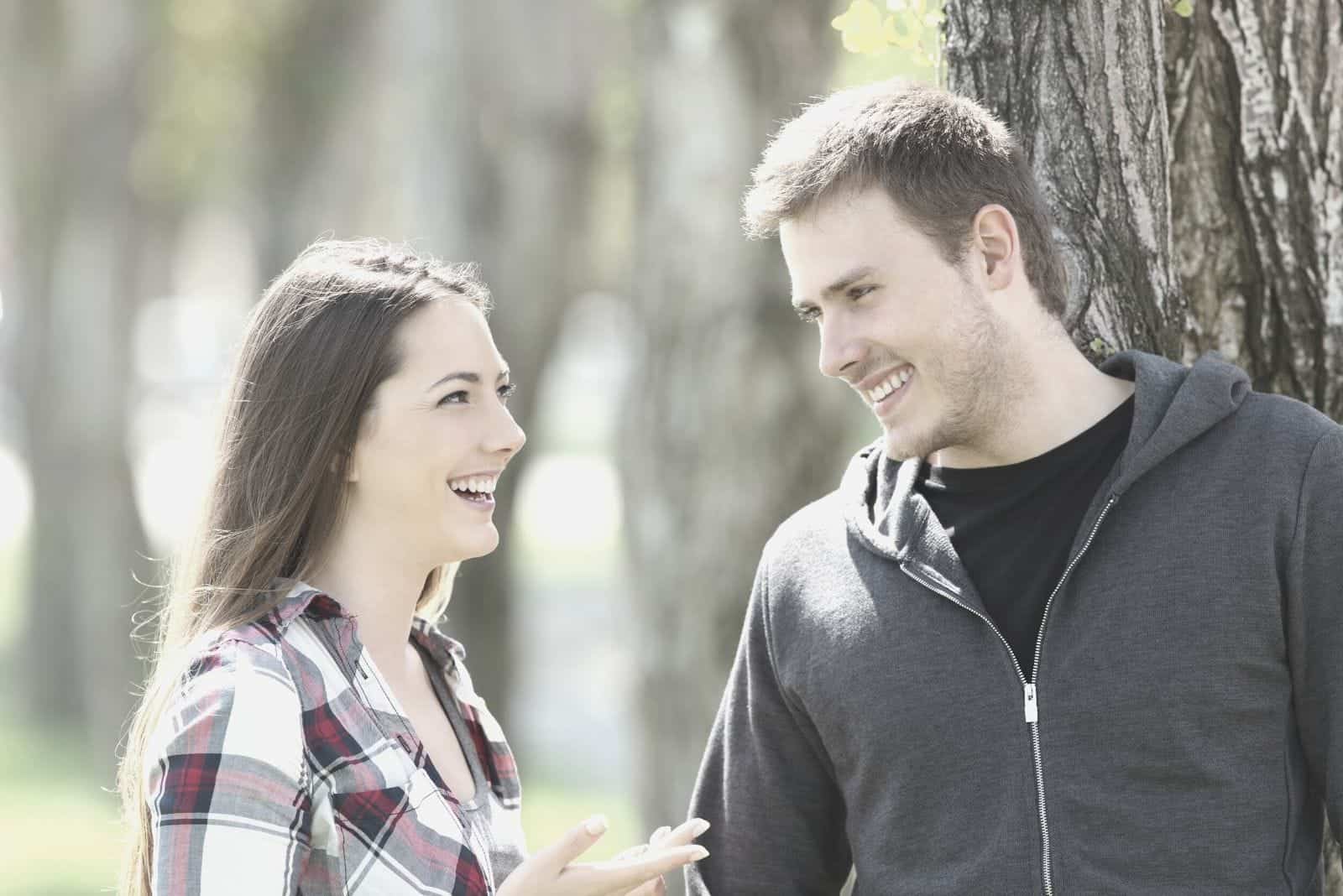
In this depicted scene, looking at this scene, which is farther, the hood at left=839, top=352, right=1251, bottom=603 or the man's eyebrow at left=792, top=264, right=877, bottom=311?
the man's eyebrow at left=792, top=264, right=877, bottom=311

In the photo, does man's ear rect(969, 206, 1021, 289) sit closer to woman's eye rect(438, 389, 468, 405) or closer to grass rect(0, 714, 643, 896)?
woman's eye rect(438, 389, 468, 405)

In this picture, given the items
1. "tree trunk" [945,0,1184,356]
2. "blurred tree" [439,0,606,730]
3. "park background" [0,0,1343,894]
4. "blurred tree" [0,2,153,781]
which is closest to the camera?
"tree trunk" [945,0,1184,356]

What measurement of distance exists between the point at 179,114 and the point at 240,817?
50.3 feet

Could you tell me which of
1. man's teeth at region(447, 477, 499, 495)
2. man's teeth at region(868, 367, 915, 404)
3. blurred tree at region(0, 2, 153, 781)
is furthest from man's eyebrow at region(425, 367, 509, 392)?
blurred tree at region(0, 2, 153, 781)

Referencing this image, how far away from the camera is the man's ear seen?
3152 millimetres

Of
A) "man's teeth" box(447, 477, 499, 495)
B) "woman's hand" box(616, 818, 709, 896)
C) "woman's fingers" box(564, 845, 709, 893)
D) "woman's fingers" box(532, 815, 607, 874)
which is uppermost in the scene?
"man's teeth" box(447, 477, 499, 495)

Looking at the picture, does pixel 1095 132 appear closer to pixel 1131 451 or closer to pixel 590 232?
pixel 1131 451

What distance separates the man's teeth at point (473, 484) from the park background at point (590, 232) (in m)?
0.46

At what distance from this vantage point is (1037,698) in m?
2.93

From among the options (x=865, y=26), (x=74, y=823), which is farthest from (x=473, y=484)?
(x=74, y=823)

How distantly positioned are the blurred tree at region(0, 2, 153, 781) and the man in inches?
463

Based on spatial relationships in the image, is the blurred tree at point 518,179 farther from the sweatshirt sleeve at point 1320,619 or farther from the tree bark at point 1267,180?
→ the sweatshirt sleeve at point 1320,619

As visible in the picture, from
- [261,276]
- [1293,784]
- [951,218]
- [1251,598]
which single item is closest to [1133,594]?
[1251,598]

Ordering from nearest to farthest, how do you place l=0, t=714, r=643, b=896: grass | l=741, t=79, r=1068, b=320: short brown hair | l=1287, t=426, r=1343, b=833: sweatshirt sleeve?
l=1287, t=426, r=1343, b=833: sweatshirt sleeve, l=741, t=79, r=1068, b=320: short brown hair, l=0, t=714, r=643, b=896: grass
